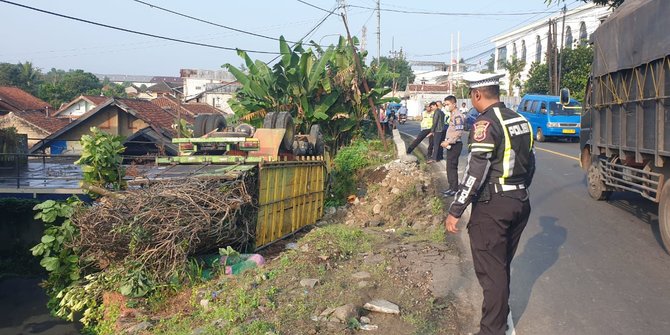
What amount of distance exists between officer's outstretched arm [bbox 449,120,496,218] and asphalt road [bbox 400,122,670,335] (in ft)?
4.65

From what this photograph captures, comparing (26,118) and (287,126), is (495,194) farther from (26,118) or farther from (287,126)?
(26,118)

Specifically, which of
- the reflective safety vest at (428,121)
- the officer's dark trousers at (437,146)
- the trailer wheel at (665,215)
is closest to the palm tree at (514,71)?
the reflective safety vest at (428,121)

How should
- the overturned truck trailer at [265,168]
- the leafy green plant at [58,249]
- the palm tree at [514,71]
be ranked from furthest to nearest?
the palm tree at [514,71] → the overturned truck trailer at [265,168] → the leafy green plant at [58,249]

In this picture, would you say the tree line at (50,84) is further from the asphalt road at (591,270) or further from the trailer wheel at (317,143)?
the asphalt road at (591,270)

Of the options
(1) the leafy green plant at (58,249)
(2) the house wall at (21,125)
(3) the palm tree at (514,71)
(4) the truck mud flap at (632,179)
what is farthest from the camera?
(3) the palm tree at (514,71)

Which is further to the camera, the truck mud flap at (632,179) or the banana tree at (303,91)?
the banana tree at (303,91)

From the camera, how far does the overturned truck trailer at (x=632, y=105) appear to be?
7012 millimetres

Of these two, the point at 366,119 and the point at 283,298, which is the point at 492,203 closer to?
the point at 283,298

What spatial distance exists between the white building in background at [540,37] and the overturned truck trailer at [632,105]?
3000 cm

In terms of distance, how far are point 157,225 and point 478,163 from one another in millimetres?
4129

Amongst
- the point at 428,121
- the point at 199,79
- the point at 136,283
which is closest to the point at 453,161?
the point at 428,121

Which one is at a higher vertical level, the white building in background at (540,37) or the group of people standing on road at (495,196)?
the white building in background at (540,37)

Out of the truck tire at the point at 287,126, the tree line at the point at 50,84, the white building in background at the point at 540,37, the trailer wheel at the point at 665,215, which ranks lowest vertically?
the trailer wheel at the point at 665,215

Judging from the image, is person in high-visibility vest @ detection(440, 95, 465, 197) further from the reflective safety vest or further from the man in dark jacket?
the reflective safety vest
